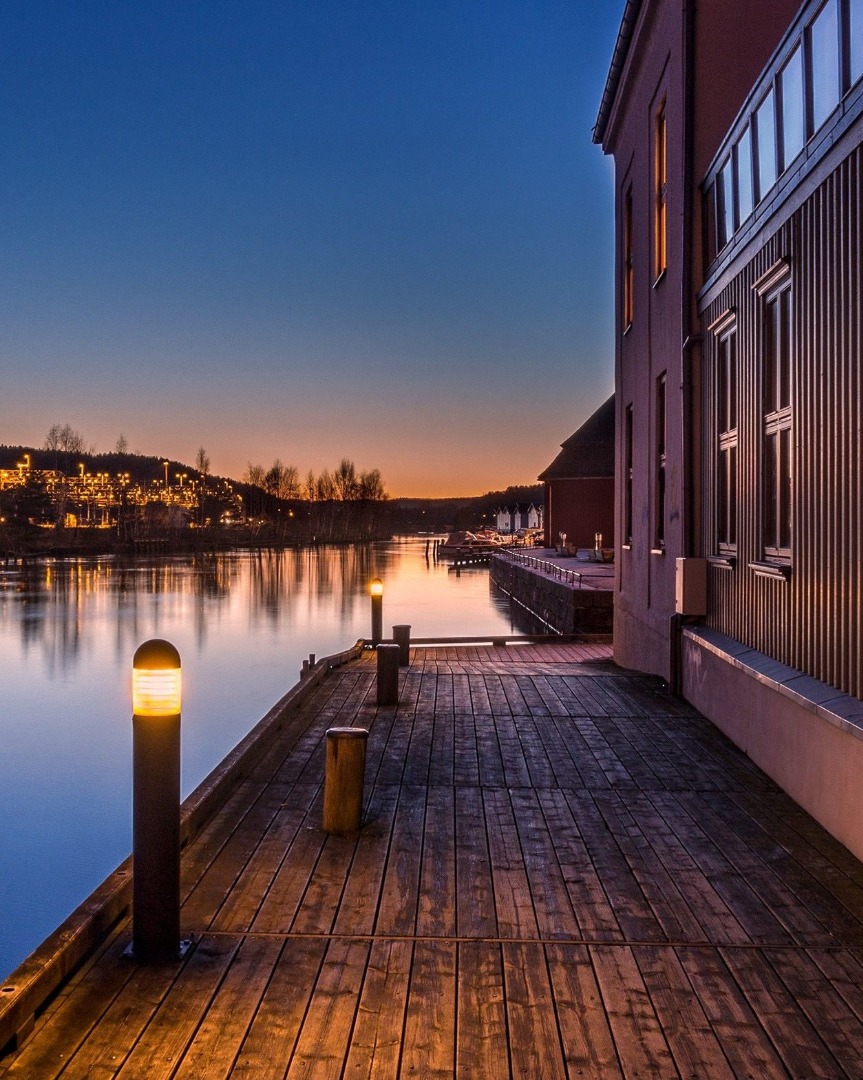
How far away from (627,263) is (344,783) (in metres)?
10.5

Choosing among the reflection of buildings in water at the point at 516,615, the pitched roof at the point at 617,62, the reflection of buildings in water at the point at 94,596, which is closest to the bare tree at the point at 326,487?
the reflection of buildings in water at the point at 94,596

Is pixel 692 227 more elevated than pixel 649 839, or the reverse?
pixel 692 227

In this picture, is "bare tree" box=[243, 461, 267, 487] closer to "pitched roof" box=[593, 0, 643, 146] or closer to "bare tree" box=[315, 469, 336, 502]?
"bare tree" box=[315, 469, 336, 502]

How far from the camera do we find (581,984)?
304 centimetres

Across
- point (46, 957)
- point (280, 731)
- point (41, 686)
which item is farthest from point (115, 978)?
point (41, 686)

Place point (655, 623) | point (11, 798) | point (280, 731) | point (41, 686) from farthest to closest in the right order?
point (41, 686)
point (11, 798)
point (655, 623)
point (280, 731)

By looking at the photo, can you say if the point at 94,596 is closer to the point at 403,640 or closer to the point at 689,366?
the point at 403,640

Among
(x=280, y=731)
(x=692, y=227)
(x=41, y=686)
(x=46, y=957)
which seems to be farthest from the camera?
(x=41, y=686)

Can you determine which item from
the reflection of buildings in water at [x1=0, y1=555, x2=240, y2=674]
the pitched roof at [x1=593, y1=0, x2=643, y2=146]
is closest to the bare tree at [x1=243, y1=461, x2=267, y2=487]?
the reflection of buildings in water at [x1=0, y1=555, x2=240, y2=674]

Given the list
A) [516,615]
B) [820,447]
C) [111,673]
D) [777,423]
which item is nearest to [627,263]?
[777,423]

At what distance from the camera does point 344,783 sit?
4629 millimetres

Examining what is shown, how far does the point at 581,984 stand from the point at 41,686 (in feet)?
61.5

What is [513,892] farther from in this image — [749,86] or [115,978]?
[749,86]

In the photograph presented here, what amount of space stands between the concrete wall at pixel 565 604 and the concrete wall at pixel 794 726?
13.5 m
